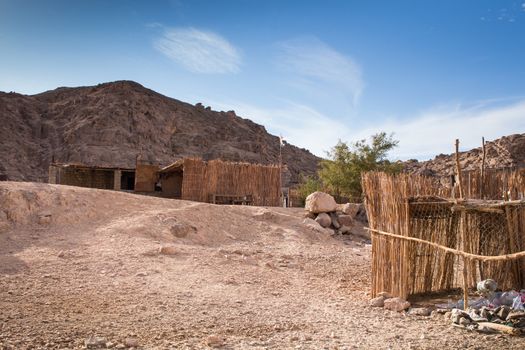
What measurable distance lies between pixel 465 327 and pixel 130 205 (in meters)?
7.96

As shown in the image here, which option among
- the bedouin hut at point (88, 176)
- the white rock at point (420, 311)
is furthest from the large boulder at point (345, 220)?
the bedouin hut at point (88, 176)

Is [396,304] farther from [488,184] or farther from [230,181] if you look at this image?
[230,181]

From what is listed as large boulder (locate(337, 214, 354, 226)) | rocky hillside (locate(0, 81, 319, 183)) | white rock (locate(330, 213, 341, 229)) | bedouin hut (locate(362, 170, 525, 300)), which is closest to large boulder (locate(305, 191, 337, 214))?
white rock (locate(330, 213, 341, 229))

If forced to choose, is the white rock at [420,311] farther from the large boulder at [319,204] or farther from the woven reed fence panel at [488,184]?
the large boulder at [319,204]

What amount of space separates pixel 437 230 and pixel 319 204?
5.83 meters

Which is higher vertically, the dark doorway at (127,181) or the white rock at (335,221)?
the dark doorway at (127,181)

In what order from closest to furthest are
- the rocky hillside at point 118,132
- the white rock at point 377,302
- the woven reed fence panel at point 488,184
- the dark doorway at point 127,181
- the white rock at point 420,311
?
the white rock at point 420,311 → the white rock at point 377,302 → the woven reed fence panel at point 488,184 → the dark doorway at point 127,181 → the rocky hillside at point 118,132

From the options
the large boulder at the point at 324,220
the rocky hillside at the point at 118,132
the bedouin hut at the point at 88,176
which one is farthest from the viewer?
the rocky hillside at the point at 118,132

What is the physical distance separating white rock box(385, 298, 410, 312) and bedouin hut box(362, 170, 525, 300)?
0.23 metres

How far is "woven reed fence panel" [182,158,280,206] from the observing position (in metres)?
14.7

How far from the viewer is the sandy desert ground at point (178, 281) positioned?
440cm

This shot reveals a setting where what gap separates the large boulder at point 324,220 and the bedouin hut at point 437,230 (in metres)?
5.23

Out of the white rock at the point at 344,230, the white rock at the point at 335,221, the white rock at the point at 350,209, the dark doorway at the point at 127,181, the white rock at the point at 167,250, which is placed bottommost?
the white rock at the point at 167,250

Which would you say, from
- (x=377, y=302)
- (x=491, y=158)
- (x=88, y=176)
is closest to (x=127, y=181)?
(x=88, y=176)
